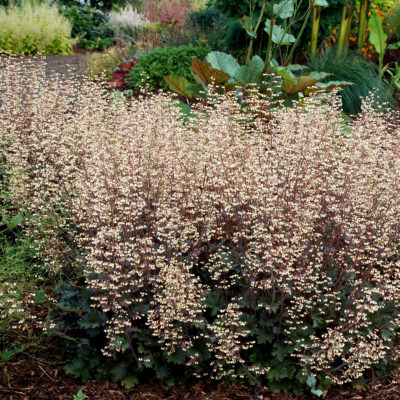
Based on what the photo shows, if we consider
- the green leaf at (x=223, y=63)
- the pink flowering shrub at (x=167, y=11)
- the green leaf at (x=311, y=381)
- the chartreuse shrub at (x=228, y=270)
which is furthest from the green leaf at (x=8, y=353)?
the pink flowering shrub at (x=167, y=11)

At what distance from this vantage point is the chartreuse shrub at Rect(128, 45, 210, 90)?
812 centimetres

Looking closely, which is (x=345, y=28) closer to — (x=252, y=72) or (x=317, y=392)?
(x=252, y=72)

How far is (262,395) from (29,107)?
3.47m

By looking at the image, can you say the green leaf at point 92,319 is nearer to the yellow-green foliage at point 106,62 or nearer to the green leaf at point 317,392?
the green leaf at point 317,392

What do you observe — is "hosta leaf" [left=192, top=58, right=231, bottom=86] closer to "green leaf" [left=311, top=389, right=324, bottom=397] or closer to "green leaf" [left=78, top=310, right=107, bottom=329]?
"green leaf" [left=78, top=310, right=107, bottom=329]

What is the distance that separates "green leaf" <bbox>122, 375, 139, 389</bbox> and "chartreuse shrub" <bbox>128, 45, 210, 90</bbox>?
5.83 m

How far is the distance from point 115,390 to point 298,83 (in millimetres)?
4259

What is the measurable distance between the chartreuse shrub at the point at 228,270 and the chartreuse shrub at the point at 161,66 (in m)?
4.70

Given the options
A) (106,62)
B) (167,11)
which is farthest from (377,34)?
(167,11)

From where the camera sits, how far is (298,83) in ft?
19.3

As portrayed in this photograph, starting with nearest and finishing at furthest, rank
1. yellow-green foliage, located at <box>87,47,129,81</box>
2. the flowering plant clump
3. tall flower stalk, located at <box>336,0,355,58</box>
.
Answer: tall flower stalk, located at <box>336,0,355,58</box>
yellow-green foliage, located at <box>87,47,129,81</box>
the flowering plant clump

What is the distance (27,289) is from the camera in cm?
325

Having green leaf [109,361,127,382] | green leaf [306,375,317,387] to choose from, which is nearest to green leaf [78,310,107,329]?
green leaf [109,361,127,382]

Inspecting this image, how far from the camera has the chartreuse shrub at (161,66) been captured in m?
8.12
